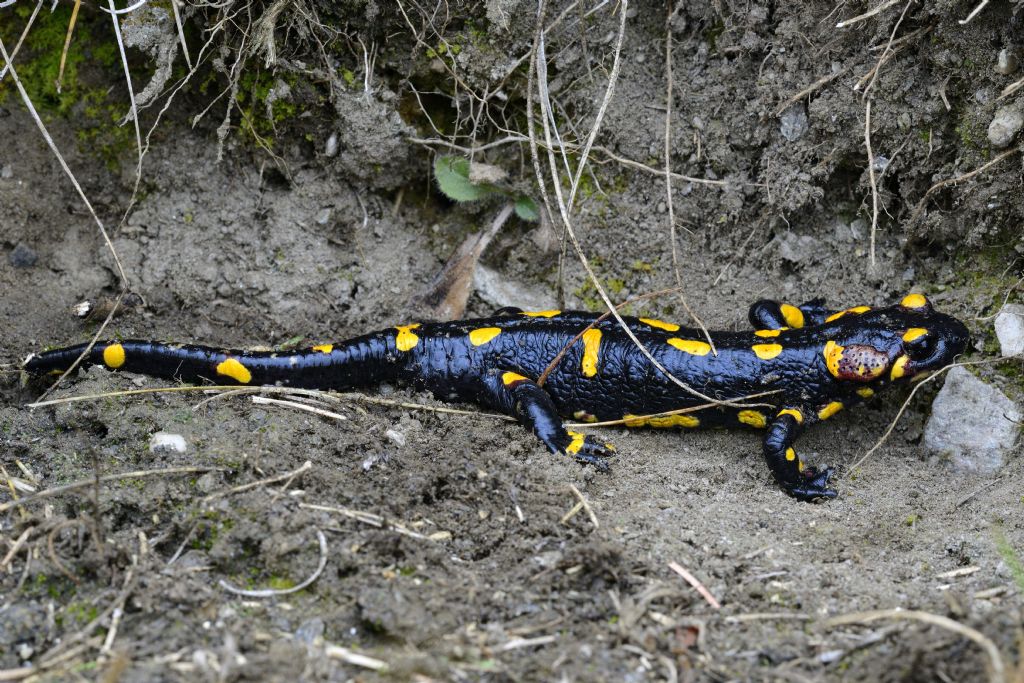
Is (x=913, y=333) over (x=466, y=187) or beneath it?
beneath

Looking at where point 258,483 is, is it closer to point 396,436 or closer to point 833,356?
point 396,436

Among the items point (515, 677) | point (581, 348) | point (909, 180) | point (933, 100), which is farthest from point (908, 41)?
point (515, 677)

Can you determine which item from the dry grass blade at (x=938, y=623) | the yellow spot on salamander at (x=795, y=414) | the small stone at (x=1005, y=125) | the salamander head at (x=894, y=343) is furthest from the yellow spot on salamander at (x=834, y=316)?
the dry grass blade at (x=938, y=623)

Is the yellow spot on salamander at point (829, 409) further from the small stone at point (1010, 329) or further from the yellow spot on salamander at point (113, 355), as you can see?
the yellow spot on salamander at point (113, 355)

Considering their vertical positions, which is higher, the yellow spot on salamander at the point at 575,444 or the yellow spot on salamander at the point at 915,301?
the yellow spot on salamander at the point at 915,301

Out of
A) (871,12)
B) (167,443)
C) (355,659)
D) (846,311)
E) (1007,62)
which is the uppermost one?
(871,12)

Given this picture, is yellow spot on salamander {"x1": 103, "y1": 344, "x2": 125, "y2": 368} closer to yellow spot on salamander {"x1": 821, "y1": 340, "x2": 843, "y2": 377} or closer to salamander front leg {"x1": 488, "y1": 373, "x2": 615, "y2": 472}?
salamander front leg {"x1": 488, "y1": 373, "x2": 615, "y2": 472}

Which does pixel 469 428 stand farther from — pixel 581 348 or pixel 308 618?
pixel 308 618

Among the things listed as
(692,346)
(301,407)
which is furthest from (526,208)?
(301,407)
